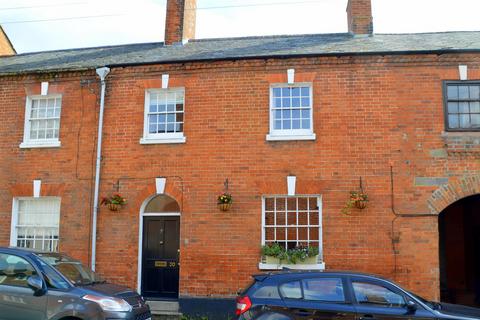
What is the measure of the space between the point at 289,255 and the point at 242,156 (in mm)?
2704

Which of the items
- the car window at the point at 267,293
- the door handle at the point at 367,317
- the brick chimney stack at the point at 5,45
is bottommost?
the door handle at the point at 367,317

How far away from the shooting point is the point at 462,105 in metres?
12.0

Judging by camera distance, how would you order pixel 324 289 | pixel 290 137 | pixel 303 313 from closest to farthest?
1. pixel 303 313
2. pixel 324 289
3. pixel 290 137

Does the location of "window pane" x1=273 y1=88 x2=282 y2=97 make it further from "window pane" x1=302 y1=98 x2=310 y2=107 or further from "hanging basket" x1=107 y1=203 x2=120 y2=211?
"hanging basket" x1=107 y1=203 x2=120 y2=211

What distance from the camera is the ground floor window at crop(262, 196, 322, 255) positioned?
1189 centimetres

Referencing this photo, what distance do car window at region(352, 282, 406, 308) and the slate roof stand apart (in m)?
6.57

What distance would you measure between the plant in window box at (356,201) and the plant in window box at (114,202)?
5582 mm

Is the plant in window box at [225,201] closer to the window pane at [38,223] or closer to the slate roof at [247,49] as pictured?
the slate roof at [247,49]

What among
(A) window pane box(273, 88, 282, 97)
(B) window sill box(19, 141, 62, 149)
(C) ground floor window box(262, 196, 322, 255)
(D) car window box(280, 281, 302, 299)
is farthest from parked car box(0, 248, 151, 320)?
(A) window pane box(273, 88, 282, 97)

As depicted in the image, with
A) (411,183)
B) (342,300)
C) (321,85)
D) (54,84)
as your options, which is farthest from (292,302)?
(54,84)

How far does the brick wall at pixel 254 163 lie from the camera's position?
38.1 ft

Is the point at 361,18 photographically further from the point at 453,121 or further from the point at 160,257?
the point at 160,257

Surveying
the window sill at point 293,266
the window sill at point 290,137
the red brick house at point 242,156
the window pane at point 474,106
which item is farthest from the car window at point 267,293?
the window pane at point 474,106

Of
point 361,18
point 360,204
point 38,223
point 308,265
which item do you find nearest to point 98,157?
point 38,223
